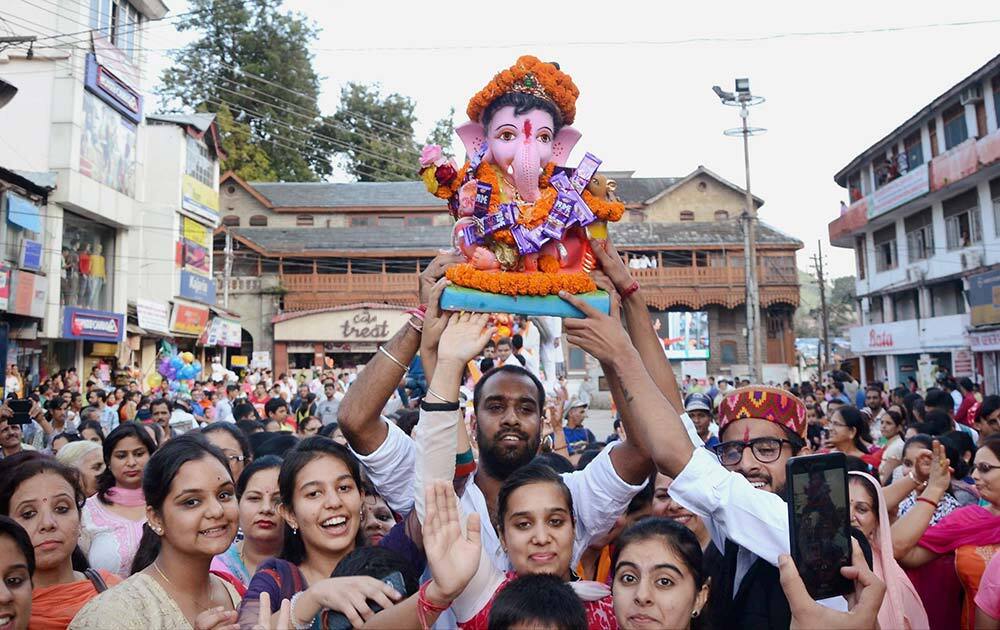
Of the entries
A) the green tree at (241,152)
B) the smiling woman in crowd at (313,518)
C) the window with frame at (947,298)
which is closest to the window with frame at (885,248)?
the window with frame at (947,298)

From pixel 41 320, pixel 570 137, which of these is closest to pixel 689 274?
pixel 41 320

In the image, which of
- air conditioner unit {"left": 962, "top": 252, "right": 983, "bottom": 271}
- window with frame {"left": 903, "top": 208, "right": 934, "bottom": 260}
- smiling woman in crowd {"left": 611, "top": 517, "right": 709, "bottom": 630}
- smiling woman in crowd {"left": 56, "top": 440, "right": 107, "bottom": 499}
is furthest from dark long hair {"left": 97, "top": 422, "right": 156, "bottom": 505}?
window with frame {"left": 903, "top": 208, "right": 934, "bottom": 260}

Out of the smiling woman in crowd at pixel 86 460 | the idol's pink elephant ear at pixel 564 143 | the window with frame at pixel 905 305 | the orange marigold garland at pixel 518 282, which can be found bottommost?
the smiling woman in crowd at pixel 86 460

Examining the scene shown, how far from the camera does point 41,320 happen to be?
19.0 meters

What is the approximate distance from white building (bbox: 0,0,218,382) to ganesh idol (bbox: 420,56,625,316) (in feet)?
57.4

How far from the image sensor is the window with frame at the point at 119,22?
2086 cm

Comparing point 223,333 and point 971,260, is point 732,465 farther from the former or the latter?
point 223,333

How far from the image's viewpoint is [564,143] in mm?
3783

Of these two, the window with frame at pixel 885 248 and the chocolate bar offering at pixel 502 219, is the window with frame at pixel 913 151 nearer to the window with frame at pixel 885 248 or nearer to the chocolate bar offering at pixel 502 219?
the window with frame at pixel 885 248

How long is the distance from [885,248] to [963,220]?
616cm

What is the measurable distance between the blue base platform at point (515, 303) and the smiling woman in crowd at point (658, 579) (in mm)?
947

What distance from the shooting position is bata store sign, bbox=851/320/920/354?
28.1 meters

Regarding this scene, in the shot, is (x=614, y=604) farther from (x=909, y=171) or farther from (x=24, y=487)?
(x=909, y=171)

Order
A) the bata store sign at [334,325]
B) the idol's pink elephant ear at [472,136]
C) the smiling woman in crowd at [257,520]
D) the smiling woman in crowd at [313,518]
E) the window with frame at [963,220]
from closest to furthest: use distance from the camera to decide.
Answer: the smiling woman in crowd at [313,518], the smiling woman in crowd at [257,520], the idol's pink elephant ear at [472,136], the window with frame at [963,220], the bata store sign at [334,325]
